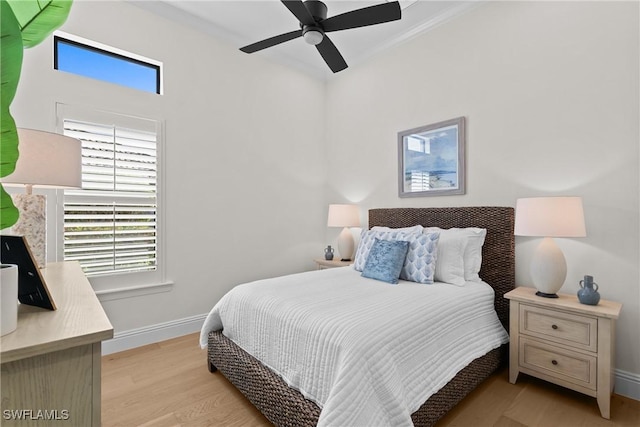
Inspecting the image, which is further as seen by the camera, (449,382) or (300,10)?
(300,10)

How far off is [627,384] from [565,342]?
2.00ft

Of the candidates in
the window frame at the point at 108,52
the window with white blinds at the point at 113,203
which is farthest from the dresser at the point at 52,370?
the window frame at the point at 108,52

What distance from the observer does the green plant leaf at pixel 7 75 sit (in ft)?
1.86

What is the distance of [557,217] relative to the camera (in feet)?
6.60

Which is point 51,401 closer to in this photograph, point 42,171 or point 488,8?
point 42,171

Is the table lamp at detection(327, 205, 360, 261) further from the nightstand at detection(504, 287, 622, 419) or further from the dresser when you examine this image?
the dresser

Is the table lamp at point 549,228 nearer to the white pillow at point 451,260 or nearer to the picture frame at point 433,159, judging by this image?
the white pillow at point 451,260

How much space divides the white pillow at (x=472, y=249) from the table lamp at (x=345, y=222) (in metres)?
1.24

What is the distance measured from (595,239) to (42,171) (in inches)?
132

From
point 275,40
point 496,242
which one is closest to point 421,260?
point 496,242

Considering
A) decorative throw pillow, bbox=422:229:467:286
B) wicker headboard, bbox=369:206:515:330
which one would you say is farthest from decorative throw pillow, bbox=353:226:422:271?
wicker headboard, bbox=369:206:515:330

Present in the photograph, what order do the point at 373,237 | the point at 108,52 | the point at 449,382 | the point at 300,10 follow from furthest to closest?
1. the point at 373,237
2. the point at 108,52
3. the point at 300,10
4. the point at 449,382

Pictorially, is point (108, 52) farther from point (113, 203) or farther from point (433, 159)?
point (433, 159)

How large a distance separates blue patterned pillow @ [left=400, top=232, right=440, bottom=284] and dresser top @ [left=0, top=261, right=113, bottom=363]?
209cm
